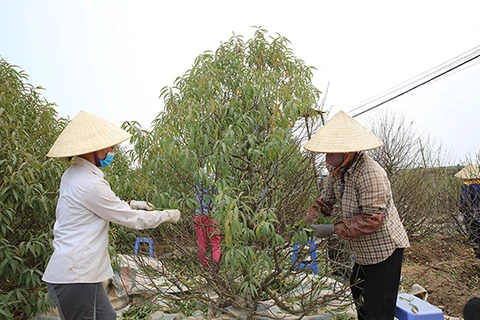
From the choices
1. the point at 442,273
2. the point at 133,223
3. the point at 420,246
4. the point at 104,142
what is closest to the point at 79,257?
the point at 133,223

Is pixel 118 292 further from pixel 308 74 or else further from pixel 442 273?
pixel 442 273

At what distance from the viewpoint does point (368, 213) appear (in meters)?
2.12

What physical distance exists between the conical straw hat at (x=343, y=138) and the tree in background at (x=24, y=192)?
187 centimetres

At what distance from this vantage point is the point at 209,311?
3234 millimetres

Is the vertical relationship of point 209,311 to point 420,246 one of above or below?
above

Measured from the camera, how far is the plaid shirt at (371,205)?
2119mm

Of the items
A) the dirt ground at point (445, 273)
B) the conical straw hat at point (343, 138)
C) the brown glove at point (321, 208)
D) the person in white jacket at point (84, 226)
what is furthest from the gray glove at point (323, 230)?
the dirt ground at point (445, 273)

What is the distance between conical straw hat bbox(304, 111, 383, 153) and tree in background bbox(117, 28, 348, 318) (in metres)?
0.23

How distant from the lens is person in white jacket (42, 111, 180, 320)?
187 centimetres

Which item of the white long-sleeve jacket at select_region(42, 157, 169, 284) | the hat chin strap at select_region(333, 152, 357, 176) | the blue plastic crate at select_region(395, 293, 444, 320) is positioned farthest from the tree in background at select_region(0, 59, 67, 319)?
the blue plastic crate at select_region(395, 293, 444, 320)

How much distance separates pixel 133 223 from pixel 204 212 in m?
0.78

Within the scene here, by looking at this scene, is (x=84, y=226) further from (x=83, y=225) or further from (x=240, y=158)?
(x=240, y=158)

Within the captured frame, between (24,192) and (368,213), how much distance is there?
2.24m

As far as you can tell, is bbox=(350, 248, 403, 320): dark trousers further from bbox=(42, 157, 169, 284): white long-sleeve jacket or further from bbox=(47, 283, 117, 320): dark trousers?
bbox=(47, 283, 117, 320): dark trousers
